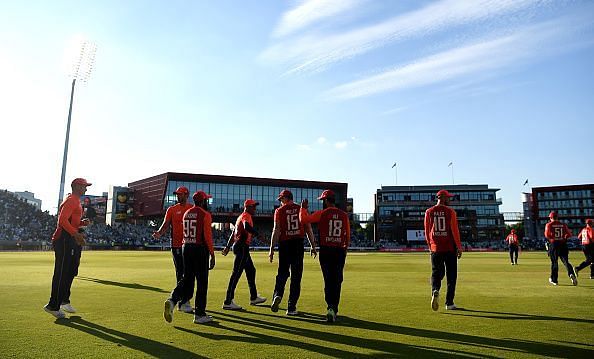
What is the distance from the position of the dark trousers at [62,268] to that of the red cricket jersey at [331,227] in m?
4.33

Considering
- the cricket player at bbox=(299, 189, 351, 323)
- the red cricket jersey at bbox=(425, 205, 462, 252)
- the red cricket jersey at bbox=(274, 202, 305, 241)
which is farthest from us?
the red cricket jersey at bbox=(425, 205, 462, 252)

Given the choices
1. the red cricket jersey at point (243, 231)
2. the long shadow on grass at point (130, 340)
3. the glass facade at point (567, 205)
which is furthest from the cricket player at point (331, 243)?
the glass facade at point (567, 205)

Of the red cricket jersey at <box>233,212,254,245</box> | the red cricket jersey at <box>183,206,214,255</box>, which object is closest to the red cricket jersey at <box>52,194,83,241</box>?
the red cricket jersey at <box>183,206,214,255</box>

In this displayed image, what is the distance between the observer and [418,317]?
7684 millimetres

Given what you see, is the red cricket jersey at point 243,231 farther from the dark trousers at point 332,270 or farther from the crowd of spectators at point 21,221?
the crowd of spectators at point 21,221

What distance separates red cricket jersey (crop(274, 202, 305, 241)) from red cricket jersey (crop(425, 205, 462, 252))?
9.15 ft

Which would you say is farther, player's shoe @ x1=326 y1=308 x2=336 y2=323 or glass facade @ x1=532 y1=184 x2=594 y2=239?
glass facade @ x1=532 y1=184 x2=594 y2=239

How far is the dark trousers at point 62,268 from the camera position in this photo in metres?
7.69

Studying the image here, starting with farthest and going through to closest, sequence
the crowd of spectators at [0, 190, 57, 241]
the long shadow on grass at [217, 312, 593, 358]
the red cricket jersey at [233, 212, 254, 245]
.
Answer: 1. the crowd of spectators at [0, 190, 57, 241]
2. the red cricket jersey at [233, 212, 254, 245]
3. the long shadow on grass at [217, 312, 593, 358]

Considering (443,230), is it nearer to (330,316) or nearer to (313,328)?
(330,316)

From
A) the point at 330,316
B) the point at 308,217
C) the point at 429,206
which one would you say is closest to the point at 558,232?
the point at 308,217

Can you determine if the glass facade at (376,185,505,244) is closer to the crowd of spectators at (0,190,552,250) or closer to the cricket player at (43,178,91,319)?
the crowd of spectators at (0,190,552,250)

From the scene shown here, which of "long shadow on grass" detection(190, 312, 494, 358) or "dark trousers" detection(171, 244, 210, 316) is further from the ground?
"dark trousers" detection(171, 244, 210, 316)

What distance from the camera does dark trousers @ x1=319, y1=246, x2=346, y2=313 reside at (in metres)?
7.49
